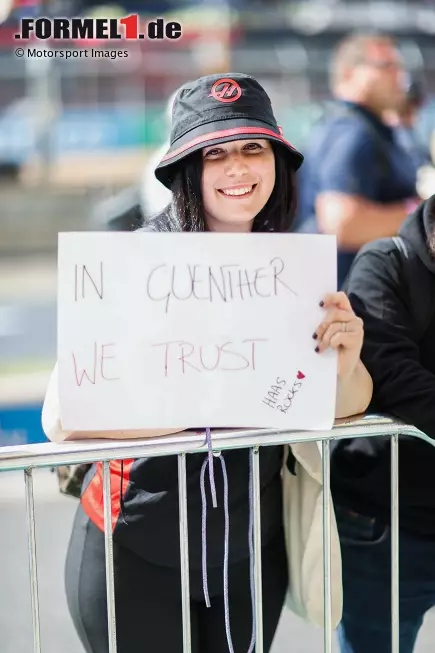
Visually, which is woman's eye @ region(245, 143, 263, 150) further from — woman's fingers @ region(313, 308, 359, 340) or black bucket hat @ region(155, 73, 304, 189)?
woman's fingers @ region(313, 308, 359, 340)

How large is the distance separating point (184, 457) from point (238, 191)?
599mm

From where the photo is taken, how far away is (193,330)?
2.00 m

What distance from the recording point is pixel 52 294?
35.6 feet

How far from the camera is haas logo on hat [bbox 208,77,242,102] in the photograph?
2072mm

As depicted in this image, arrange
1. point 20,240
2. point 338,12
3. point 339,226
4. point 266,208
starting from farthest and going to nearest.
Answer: point 338,12
point 20,240
point 339,226
point 266,208

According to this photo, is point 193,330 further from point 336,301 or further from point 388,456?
point 388,456

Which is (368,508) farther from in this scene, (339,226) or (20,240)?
(20,240)

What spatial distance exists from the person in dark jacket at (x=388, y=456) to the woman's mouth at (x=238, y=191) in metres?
0.40

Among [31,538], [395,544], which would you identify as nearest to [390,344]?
[395,544]

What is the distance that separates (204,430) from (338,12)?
1594 centimetres

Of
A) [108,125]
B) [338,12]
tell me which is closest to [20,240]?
[108,125]

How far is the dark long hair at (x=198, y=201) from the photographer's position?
2.09 meters

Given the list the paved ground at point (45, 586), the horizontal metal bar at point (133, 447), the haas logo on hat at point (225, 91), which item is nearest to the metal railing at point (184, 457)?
the horizontal metal bar at point (133, 447)

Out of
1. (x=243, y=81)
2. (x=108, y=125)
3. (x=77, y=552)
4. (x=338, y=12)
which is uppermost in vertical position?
(x=338, y=12)
